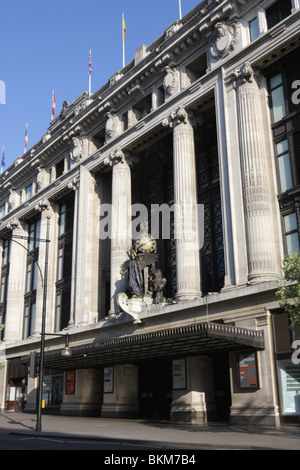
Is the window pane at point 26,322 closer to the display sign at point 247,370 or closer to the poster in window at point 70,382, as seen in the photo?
the poster in window at point 70,382

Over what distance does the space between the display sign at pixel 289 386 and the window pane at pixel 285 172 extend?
9.54 m

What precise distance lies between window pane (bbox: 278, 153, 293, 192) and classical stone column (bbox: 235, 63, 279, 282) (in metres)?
0.89

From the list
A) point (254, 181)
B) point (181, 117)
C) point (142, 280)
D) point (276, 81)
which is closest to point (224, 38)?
point (276, 81)

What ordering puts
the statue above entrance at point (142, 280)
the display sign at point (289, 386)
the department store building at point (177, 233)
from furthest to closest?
the statue above entrance at point (142, 280) → the department store building at point (177, 233) → the display sign at point (289, 386)

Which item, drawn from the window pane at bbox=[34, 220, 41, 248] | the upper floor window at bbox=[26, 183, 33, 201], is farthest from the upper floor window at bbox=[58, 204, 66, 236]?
the upper floor window at bbox=[26, 183, 33, 201]

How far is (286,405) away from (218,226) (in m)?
13.7

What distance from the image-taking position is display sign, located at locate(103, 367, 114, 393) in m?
33.8

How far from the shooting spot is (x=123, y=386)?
3344 centimetres

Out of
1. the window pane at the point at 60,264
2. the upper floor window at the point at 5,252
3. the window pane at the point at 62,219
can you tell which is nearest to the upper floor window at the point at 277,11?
the window pane at the point at 62,219

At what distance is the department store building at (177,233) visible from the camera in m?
25.0

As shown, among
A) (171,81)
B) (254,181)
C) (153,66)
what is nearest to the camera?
(254,181)

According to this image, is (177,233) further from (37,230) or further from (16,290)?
(16,290)

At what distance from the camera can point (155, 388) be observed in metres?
33.6

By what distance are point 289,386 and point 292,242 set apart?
742cm
